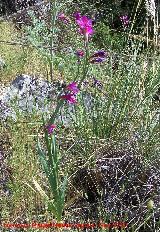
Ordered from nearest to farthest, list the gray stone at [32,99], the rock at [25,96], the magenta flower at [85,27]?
the magenta flower at [85,27] < the gray stone at [32,99] < the rock at [25,96]

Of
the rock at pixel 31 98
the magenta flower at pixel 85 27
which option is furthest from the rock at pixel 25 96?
the magenta flower at pixel 85 27

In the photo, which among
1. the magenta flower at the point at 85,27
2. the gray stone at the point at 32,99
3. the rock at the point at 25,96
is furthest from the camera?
the rock at the point at 25,96

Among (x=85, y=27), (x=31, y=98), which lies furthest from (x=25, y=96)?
(x=85, y=27)

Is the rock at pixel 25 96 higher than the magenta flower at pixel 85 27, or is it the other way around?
the magenta flower at pixel 85 27

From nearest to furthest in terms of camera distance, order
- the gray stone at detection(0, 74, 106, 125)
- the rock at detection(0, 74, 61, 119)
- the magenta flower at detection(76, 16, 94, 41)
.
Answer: the magenta flower at detection(76, 16, 94, 41) < the gray stone at detection(0, 74, 106, 125) < the rock at detection(0, 74, 61, 119)

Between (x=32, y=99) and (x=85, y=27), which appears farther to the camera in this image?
(x=32, y=99)

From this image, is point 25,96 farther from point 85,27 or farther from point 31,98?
point 85,27

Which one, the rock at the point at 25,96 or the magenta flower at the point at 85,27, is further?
the rock at the point at 25,96

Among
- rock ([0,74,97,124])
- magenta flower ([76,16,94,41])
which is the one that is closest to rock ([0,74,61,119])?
rock ([0,74,97,124])

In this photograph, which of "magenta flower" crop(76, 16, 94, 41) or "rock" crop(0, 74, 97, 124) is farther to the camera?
"rock" crop(0, 74, 97, 124)

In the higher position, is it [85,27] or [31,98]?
[85,27]

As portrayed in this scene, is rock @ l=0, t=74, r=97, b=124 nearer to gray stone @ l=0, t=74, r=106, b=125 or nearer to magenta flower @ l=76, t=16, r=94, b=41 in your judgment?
gray stone @ l=0, t=74, r=106, b=125

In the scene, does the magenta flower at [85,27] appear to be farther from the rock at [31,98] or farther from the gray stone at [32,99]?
the rock at [31,98]

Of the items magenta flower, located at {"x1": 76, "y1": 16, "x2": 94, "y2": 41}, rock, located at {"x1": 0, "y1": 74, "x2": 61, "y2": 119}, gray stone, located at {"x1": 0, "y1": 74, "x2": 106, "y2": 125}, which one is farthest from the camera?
rock, located at {"x1": 0, "y1": 74, "x2": 61, "y2": 119}
